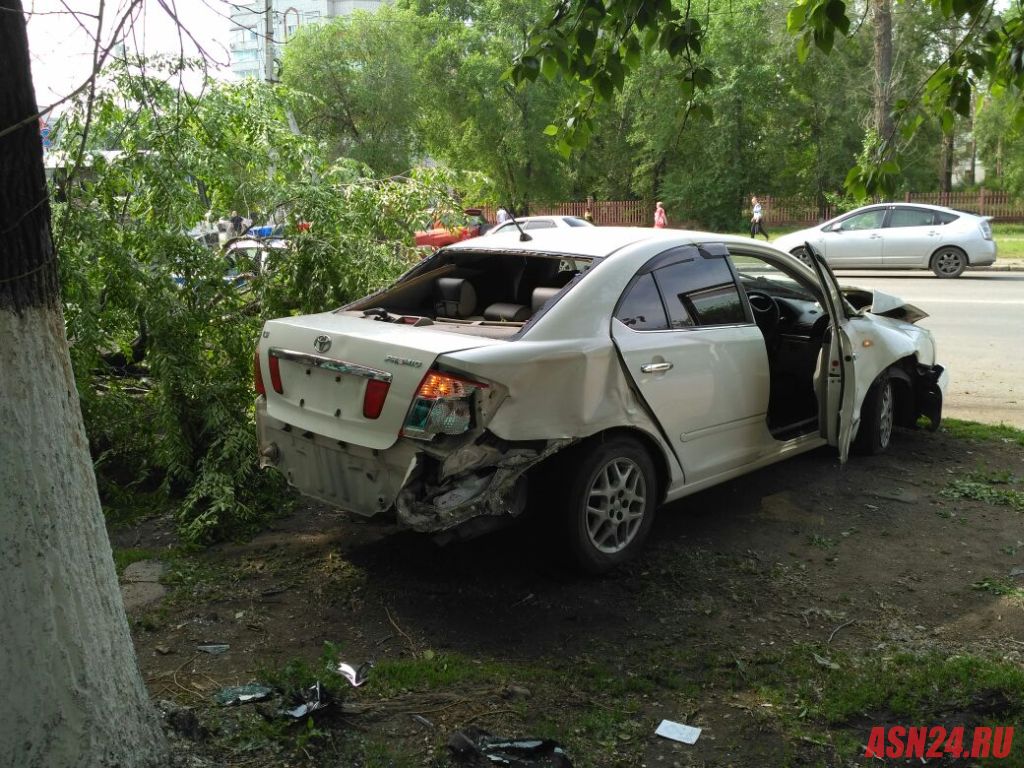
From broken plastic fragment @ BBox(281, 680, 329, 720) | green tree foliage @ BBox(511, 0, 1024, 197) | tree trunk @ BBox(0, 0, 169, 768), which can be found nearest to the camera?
tree trunk @ BBox(0, 0, 169, 768)

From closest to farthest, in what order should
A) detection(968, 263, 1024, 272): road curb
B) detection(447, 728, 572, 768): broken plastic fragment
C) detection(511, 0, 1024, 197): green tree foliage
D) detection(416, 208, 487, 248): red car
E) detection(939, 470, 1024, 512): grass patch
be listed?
detection(447, 728, 572, 768): broken plastic fragment → detection(511, 0, 1024, 197): green tree foliage → detection(939, 470, 1024, 512): grass patch → detection(416, 208, 487, 248): red car → detection(968, 263, 1024, 272): road curb

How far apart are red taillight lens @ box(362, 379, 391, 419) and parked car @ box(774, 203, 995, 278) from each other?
15.9 meters

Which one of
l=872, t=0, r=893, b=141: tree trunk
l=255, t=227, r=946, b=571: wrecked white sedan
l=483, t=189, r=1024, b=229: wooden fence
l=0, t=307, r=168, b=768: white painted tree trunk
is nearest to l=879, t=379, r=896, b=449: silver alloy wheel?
l=255, t=227, r=946, b=571: wrecked white sedan

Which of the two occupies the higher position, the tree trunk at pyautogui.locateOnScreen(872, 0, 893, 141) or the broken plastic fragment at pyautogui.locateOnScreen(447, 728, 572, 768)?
the tree trunk at pyautogui.locateOnScreen(872, 0, 893, 141)

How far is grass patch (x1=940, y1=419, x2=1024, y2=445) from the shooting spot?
7078 mm

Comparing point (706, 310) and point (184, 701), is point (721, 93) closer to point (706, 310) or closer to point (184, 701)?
point (706, 310)

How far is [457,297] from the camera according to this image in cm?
531

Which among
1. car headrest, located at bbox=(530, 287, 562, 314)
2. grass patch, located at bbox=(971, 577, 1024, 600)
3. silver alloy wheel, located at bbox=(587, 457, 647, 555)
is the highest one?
car headrest, located at bbox=(530, 287, 562, 314)

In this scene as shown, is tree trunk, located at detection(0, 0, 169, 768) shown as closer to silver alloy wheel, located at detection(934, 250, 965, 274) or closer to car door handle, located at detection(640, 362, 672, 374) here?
car door handle, located at detection(640, 362, 672, 374)

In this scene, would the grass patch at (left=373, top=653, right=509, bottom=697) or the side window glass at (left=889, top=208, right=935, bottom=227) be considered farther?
the side window glass at (left=889, top=208, right=935, bottom=227)

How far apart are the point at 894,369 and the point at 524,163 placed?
3485 cm

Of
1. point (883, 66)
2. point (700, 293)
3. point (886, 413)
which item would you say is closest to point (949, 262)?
point (883, 66)

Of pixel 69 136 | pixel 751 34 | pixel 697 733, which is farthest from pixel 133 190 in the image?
pixel 751 34

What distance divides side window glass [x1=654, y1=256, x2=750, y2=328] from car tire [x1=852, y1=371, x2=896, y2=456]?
1507 mm
